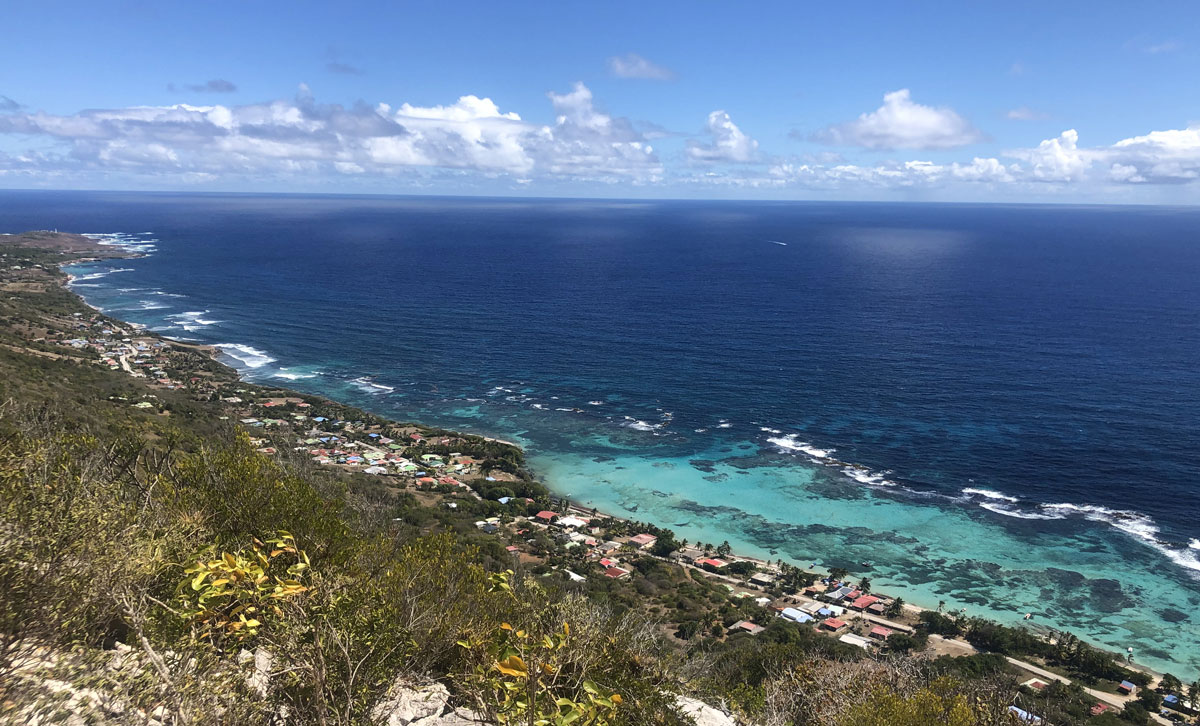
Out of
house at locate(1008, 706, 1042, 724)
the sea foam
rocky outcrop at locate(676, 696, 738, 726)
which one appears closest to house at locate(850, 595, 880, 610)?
house at locate(1008, 706, 1042, 724)

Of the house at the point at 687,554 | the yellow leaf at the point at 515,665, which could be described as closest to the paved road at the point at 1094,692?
the house at the point at 687,554

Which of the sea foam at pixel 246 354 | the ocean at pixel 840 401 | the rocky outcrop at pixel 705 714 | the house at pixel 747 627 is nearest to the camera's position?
the rocky outcrop at pixel 705 714

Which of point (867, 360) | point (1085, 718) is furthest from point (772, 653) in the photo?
point (867, 360)

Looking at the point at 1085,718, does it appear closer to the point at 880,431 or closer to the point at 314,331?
the point at 880,431

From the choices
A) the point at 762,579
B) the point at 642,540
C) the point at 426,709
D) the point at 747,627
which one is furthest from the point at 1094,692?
the point at 426,709

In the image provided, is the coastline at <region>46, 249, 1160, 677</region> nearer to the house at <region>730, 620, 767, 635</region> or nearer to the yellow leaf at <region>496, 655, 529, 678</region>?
the house at <region>730, 620, 767, 635</region>

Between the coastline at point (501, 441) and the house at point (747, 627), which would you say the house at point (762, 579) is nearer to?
the coastline at point (501, 441)

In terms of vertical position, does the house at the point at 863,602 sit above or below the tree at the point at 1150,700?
below
